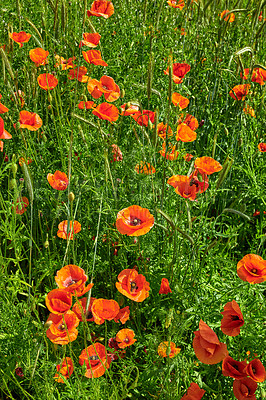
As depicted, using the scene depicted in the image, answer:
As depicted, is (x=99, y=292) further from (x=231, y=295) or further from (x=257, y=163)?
(x=257, y=163)

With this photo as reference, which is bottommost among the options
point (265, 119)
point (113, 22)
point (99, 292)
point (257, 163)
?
point (99, 292)

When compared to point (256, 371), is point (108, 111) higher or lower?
higher

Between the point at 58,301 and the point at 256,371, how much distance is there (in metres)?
0.56

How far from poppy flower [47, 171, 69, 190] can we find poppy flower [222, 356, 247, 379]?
79 cm

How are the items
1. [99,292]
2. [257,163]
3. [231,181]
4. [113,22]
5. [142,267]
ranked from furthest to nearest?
[113,22] → [257,163] → [231,181] → [99,292] → [142,267]

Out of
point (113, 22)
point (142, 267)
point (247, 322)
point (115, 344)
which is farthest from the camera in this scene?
point (113, 22)

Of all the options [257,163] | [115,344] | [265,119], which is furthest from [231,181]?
[115,344]

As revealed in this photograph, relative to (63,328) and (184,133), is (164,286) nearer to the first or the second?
(63,328)

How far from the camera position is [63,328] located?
1.18 m

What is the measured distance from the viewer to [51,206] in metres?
1.66

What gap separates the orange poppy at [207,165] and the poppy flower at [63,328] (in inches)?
24.3

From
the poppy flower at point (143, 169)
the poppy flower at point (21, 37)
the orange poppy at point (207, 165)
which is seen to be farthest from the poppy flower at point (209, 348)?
the poppy flower at point (21, 37)

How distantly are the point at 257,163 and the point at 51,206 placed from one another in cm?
113

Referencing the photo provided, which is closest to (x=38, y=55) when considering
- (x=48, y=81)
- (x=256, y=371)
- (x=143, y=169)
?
(x=48, y=81)
